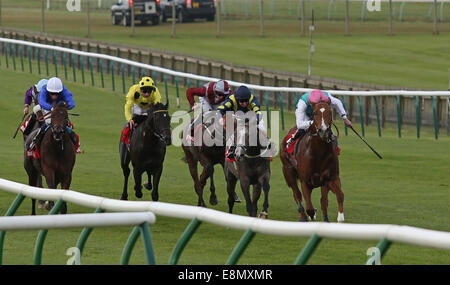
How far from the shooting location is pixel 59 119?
1370 cm

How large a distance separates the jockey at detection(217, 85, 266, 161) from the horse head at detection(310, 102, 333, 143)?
936 millimetres

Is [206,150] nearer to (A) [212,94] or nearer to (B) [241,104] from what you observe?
(A) [212,94]

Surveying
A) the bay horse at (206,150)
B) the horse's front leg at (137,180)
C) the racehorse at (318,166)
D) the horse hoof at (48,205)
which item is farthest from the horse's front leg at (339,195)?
the horse hoof at (48,205)

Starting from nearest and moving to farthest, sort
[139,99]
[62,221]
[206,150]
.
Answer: [62,221] → [206,150] → [139,99]

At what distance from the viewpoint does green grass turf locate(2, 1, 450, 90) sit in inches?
1417

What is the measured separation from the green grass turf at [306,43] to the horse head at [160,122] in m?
18.2

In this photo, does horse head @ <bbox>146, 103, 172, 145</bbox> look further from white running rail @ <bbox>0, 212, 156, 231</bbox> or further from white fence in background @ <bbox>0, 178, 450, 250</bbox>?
white running rail @ <bbox>0, 212, 156, 231</bbox>

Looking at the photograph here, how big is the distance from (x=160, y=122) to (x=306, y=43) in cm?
2941

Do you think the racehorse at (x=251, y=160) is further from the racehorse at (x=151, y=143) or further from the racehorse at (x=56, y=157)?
the racehorse at (x=56, y=157)

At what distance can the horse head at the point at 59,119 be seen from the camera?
13656mm

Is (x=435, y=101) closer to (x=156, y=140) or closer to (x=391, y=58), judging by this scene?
(x=156, y=140)

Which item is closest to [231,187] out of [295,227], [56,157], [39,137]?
[56,157]
